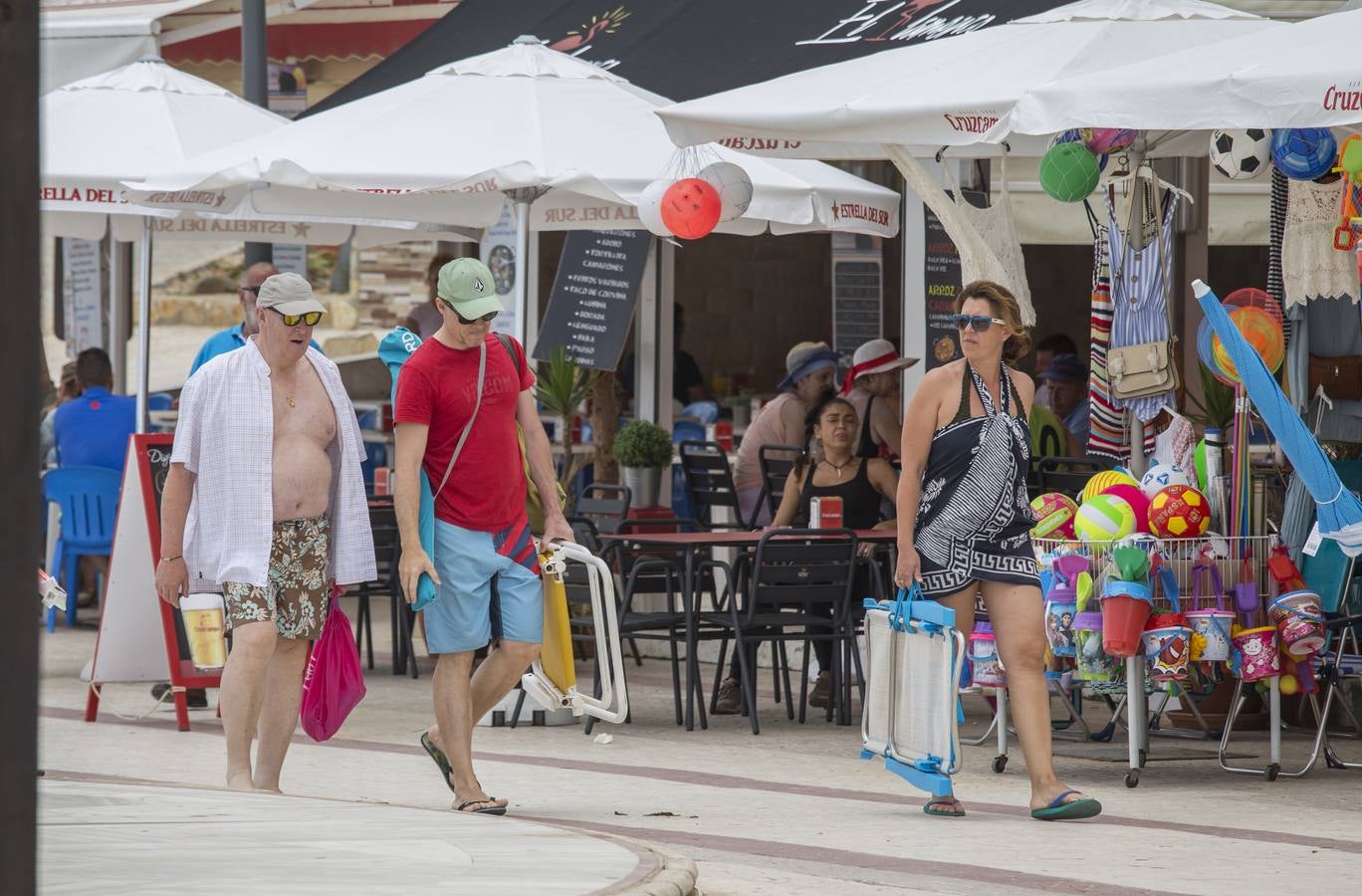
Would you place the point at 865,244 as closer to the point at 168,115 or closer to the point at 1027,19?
the point at 168,115

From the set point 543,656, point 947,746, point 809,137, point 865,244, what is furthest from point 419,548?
point 865,244

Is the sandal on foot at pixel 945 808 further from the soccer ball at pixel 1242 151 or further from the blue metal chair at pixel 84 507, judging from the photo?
the blue metal chair at pixel 84 507

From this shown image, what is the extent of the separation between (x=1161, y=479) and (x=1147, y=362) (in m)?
0.61

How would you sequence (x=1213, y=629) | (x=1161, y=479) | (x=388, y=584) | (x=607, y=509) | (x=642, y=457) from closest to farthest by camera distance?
1. (x=1213, y=629)
2. (x=1161, y=479)
3. (x=607, y=509)
4. (x=388, y=584)
5. (x=642, y=457)

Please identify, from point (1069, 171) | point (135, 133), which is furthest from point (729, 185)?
point (135, 133)

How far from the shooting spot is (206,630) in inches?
332

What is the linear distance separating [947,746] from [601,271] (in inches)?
317

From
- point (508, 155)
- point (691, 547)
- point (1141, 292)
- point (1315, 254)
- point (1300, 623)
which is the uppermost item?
point (508, 155)

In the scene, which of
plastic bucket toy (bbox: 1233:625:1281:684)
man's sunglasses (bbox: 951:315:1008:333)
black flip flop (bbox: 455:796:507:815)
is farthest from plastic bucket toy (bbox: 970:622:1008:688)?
black flip flop (bbox: 455:796:507:815)

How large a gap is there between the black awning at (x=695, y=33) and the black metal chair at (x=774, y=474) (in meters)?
2.27

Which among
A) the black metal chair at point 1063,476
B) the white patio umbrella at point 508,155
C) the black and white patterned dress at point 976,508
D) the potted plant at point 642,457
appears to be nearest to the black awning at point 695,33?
the white patio umbrella at point 508,155

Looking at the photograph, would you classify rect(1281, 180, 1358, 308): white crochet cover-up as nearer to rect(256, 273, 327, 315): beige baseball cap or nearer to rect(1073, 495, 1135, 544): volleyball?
rect(1073, 495, 1135, 544): volleyball

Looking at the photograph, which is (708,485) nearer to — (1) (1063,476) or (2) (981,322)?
(1) (1063,476)

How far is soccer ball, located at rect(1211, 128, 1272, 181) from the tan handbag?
33 cm
